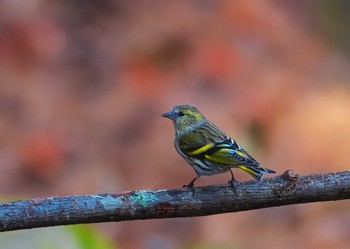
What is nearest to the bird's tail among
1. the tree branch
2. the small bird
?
the small bird

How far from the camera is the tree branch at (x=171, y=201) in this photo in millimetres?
4297

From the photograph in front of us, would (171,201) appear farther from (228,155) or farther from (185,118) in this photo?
(185,118)

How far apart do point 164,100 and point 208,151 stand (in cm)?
551

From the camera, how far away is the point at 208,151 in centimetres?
504

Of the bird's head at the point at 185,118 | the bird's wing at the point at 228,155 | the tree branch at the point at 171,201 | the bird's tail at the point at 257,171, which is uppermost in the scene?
the bird's head at the point at 185,118

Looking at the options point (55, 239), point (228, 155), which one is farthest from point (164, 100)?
point (228, 155)

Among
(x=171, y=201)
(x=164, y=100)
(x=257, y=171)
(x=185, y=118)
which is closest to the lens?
(x=171, y=201)

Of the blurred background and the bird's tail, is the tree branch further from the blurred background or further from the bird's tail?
the blurred background

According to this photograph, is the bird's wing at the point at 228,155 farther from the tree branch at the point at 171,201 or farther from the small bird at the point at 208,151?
the tree branch at the point at 171,201

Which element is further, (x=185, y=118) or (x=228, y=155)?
(x=185, y=118)

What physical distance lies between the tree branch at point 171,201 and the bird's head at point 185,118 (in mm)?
1046

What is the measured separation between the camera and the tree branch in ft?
14.1

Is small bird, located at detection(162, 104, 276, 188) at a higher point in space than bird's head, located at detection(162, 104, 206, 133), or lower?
lower

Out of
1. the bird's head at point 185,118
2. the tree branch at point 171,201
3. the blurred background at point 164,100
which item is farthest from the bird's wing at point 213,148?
the blurred background at point 164,100
